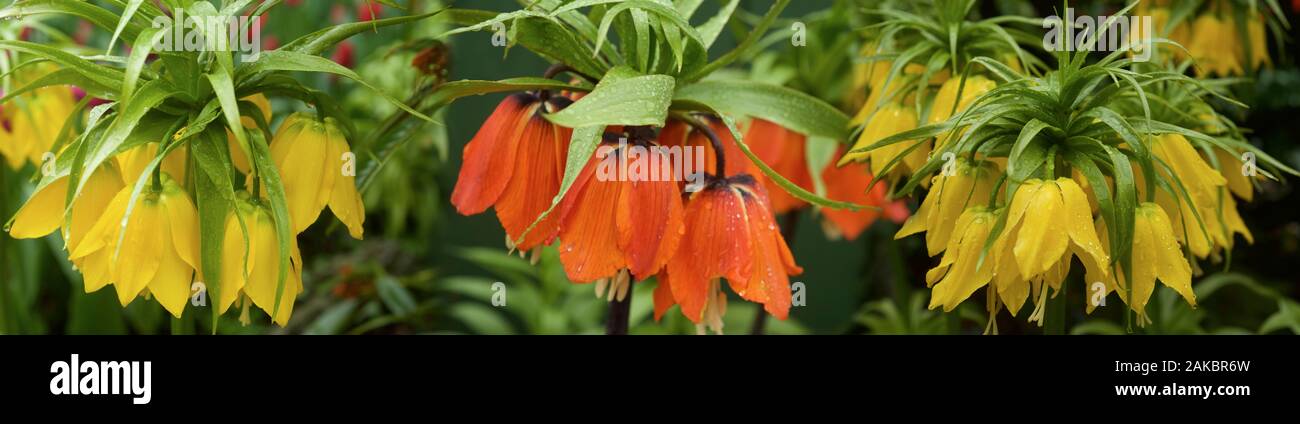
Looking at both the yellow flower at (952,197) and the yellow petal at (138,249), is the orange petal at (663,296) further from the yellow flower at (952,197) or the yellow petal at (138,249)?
the yellow petal at (138,249)

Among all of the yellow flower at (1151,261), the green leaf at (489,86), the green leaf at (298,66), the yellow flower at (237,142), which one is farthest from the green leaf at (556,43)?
the yellow flower at (1151,261)

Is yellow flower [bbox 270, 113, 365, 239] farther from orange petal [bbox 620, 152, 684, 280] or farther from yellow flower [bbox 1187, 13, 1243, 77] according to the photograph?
yellow flower [bbox 1187, 13, 1243, 77]

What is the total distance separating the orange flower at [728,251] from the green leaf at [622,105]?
12 centimetres

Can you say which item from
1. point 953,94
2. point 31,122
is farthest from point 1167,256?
point 31,122

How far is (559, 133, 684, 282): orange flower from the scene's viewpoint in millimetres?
988

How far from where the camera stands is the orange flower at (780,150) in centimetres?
141

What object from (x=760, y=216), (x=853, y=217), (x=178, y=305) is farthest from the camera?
(x=853, y=217)

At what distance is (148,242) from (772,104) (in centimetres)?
60

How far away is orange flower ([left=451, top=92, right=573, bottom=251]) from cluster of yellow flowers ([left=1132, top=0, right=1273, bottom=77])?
3.14 feet
